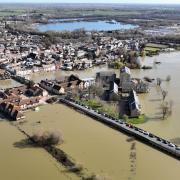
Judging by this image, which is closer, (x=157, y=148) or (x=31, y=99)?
(x=157, y=148)

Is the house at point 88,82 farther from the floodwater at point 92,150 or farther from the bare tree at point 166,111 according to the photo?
the bare tree at point 166,111

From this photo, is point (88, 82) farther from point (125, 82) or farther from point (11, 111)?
point (11, 111)

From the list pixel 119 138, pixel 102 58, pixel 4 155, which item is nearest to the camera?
pixel 4 155

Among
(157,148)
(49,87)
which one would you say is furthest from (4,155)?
(49,87)

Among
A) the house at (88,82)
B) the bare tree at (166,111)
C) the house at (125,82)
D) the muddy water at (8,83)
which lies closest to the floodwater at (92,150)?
the bare tree at (166,111)

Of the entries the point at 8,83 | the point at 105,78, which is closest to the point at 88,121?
the point at 105,78

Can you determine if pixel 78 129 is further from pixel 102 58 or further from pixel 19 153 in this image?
pixel 102 58
